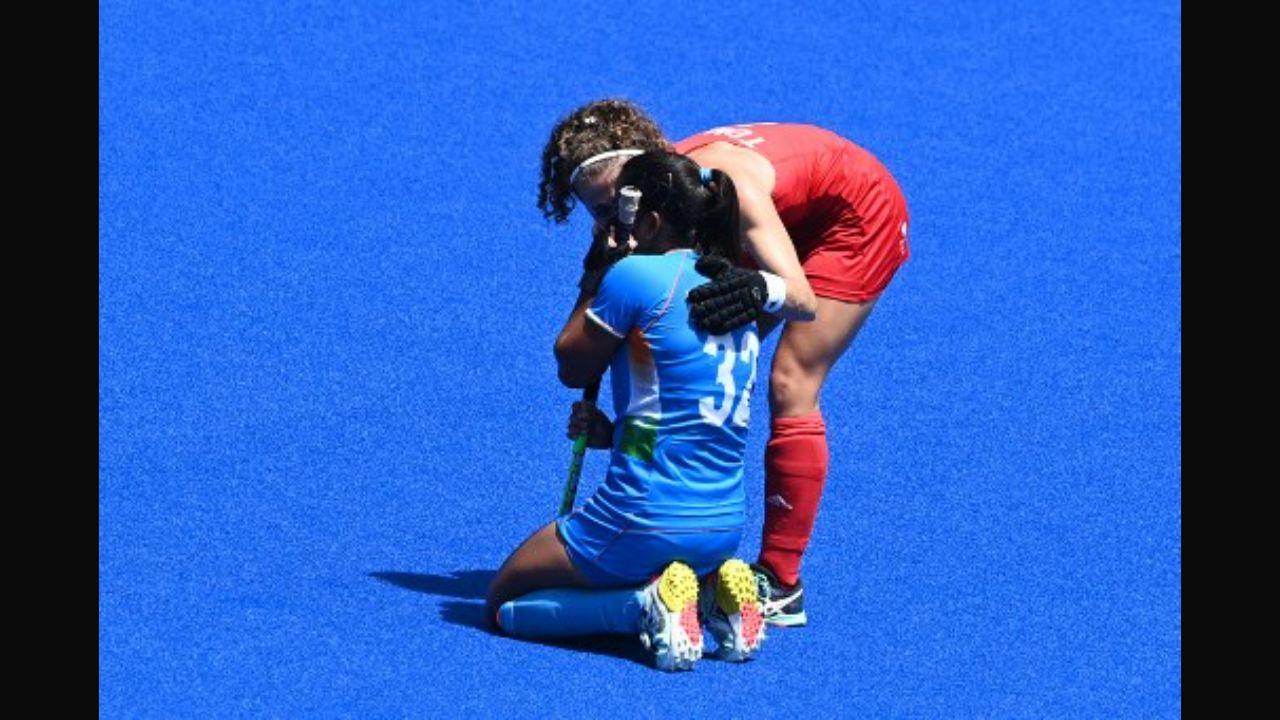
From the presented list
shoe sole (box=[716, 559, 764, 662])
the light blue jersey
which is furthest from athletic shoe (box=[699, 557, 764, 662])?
the light blue jersey

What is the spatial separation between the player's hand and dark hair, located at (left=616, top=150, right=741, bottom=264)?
46 cm

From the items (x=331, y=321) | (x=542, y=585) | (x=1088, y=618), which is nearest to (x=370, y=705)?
(x=542, y=585)

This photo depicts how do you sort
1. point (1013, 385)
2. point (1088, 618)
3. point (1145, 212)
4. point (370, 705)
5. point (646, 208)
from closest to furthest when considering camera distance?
point (370, 705) < point (646, 208) < point (1088, 618) < point (1013, 385) < point (1145, 212)

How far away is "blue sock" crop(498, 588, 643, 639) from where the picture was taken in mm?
5211

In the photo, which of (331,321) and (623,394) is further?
(331,321)

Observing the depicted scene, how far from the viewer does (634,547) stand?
16.9 feet

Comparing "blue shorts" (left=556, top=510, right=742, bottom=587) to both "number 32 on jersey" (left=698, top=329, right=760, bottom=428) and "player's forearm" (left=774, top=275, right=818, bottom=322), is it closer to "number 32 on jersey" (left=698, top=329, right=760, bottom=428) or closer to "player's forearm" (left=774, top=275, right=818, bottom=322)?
"number 32 on jersey" (left=698, top=329, right=760, bottom=428)

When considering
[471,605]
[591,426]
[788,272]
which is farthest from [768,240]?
[471,605]

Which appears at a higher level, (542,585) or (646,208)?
(646,208)

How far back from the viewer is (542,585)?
5.29 meters

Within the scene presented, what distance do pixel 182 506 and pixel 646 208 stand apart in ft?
5.03

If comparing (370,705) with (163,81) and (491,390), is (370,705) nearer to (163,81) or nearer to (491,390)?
(491,390)

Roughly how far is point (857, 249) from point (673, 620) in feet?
3.71

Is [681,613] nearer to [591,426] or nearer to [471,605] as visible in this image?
[591,426]
